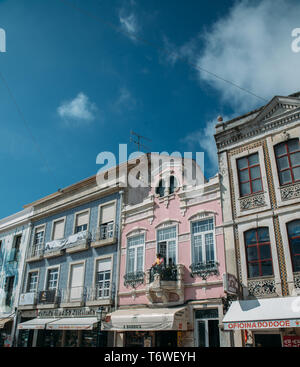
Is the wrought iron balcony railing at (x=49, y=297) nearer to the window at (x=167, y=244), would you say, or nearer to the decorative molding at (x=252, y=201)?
the window at (x=167, y=244)

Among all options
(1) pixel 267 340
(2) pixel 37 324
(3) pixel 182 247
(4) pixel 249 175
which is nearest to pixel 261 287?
(1) pixel 267 340

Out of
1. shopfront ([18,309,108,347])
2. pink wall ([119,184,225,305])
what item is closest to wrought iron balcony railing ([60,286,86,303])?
shopfront ([18,309,108,347])

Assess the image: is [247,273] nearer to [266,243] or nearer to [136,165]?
[266,243]

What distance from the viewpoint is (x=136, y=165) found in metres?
19.5

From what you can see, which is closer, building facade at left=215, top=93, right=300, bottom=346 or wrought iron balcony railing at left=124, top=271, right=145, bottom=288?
building facade at left=215, top=93, right=300, bottom=346

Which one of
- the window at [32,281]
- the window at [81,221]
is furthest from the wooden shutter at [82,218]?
the window at [32,281]

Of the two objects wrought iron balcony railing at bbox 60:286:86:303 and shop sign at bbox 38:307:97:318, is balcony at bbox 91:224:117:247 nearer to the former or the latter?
wrought iron balcony railing at bbox 60:286:86:303

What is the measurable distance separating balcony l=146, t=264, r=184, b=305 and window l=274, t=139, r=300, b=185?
5676 mm

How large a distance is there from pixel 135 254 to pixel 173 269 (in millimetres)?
2996

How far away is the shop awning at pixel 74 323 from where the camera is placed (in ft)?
51.7

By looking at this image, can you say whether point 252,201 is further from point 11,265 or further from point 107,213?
point 11,265

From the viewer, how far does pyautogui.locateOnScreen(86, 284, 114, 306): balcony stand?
16.6 metres

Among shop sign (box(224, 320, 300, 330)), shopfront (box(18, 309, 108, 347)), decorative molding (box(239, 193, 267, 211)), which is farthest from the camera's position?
shopfront (box(18, 309, 108, 347))

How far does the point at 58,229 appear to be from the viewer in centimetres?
2223
